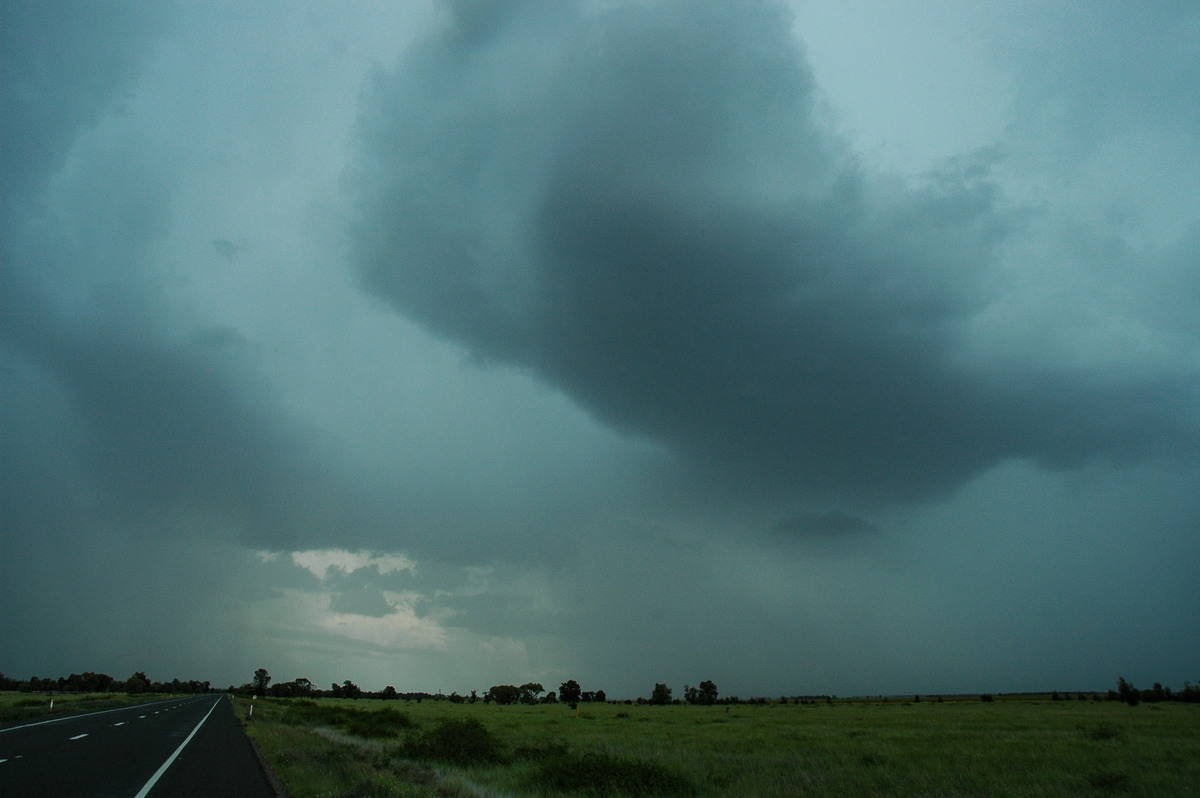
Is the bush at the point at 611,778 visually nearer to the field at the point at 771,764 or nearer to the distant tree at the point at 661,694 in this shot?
the field at the point at 771,764

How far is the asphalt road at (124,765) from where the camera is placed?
1694cm

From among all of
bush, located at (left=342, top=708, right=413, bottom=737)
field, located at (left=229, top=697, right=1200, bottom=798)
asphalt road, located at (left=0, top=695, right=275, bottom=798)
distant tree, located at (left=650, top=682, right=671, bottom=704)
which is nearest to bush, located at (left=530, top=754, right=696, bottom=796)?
field, located at (left=229, top=697, right=1200, bottom=798)

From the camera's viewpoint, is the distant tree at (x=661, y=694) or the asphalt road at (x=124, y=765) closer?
the asphalt road at (x=124, y=765)

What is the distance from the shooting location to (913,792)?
70.7 ft

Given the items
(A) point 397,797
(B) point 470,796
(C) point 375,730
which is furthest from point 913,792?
(C) point 375,730

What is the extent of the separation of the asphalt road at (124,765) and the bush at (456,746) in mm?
8657

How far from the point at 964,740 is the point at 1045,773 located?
14079mm

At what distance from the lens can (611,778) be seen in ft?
79.7

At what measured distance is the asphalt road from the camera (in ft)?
55.6

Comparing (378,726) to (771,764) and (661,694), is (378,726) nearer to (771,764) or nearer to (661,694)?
(771,764)

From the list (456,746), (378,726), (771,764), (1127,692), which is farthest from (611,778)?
(1127,692)

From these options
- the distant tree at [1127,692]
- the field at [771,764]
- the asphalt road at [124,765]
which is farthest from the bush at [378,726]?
the distant tree at [1127,692]

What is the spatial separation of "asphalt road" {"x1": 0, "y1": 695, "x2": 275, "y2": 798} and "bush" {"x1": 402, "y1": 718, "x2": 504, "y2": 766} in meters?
8.66

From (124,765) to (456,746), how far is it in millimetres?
16708
